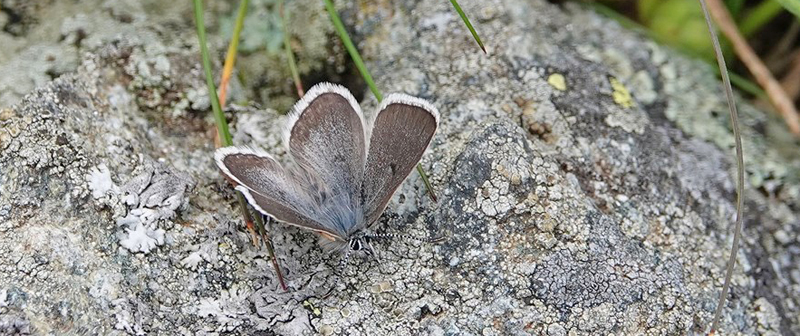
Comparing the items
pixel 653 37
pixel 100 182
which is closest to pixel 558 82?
pixel 653 37

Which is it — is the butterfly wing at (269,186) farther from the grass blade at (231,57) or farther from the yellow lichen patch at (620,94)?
the yellow lichen patch at (620,94)

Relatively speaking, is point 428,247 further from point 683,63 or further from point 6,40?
point 6,40

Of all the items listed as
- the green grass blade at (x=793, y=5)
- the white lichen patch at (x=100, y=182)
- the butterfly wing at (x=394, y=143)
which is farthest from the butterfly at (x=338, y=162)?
the green grass blade at (x=793, y=5)

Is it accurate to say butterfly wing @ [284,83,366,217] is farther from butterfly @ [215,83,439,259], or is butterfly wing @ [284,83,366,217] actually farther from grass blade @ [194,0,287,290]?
grass blade @ [194,0,287,290]

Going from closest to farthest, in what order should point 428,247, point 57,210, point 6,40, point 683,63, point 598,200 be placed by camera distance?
point 57,210 < point 428,247 < point 598,200 < point 6,40 < point 683,63

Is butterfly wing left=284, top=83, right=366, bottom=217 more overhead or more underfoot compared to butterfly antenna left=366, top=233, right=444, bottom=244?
more overhead

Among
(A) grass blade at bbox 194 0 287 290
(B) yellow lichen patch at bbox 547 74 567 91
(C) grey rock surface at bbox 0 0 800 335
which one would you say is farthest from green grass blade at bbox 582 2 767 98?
(A) grass blade at bbox 194 0 287 290

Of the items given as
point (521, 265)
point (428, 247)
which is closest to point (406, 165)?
point (428, 247)
